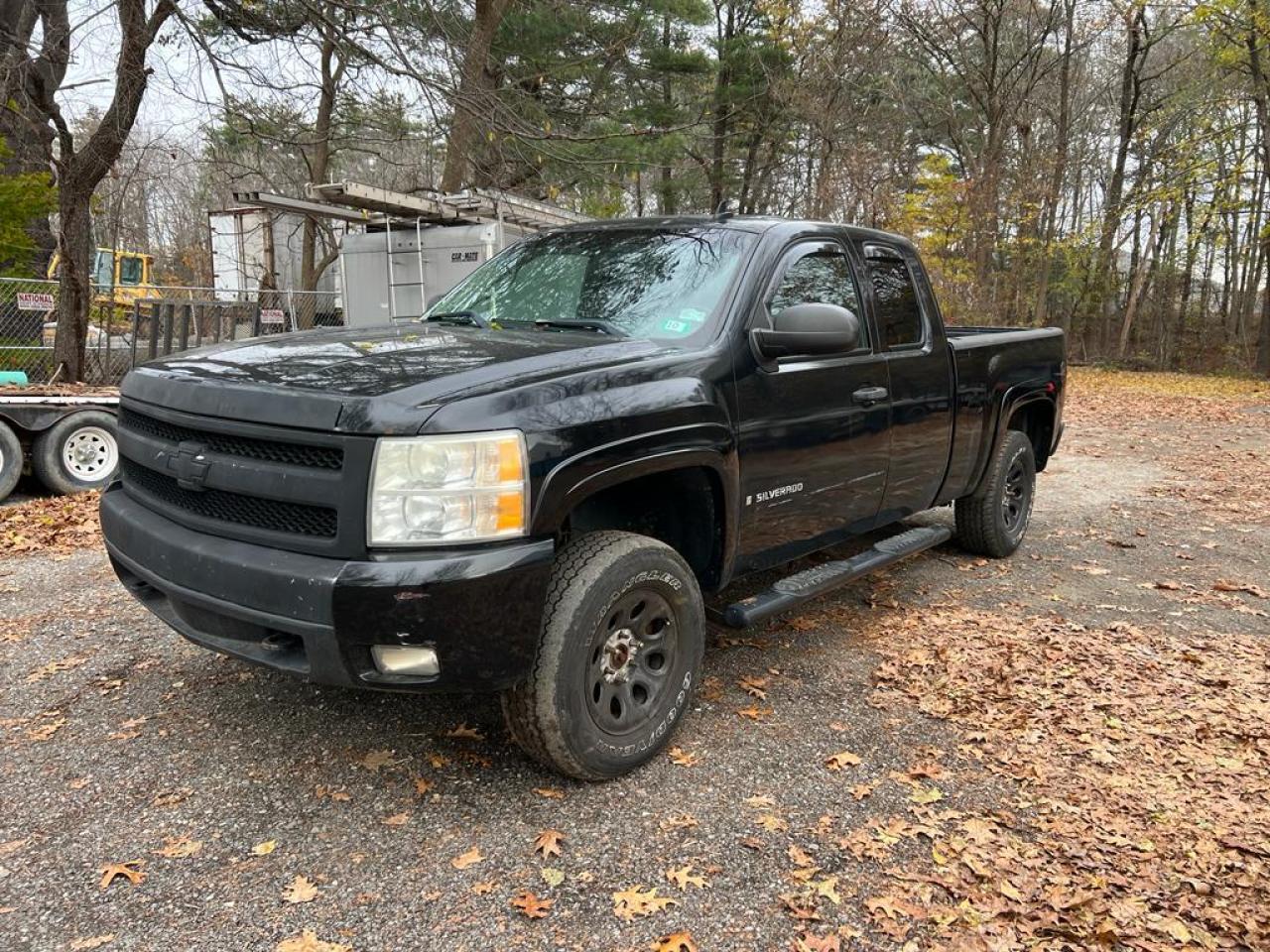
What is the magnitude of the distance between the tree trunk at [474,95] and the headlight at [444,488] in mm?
6773

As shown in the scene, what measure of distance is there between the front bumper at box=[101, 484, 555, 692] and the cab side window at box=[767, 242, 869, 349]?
1.83 metres

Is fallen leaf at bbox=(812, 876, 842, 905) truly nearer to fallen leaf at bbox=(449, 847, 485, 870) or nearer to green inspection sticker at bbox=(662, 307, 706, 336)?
fallen leaf at bbox=(449, 847, 485, 870)

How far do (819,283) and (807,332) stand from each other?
0.85 metres

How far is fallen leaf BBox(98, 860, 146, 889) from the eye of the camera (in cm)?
255

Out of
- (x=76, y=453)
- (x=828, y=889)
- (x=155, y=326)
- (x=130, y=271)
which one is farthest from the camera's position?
(x=130, y=271)

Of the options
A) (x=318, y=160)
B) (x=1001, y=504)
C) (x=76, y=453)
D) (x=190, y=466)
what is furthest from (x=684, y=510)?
(x=318, y=160)

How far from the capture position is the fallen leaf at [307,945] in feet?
7.57

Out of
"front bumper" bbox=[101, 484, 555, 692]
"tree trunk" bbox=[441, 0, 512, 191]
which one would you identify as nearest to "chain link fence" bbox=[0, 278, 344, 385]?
"tree trunk" bbox=[441, 0, 512, 191]

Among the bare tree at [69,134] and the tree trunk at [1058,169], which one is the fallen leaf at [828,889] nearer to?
the bare tree at [69,134]

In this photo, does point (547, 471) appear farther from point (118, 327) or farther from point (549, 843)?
point (118, 327)

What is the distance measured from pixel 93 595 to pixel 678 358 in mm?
3802

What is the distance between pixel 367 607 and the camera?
8.26 feet

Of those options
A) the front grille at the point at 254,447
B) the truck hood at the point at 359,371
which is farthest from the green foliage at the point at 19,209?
the front grille at the point at 254,447

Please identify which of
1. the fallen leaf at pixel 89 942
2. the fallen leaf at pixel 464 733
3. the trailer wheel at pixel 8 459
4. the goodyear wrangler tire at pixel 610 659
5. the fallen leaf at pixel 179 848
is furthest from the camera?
the trailer wheel at pixel 8 459
